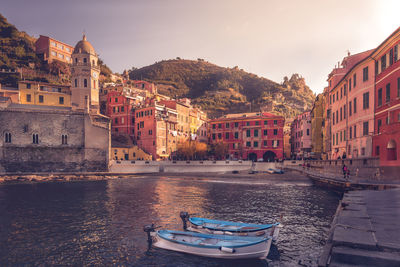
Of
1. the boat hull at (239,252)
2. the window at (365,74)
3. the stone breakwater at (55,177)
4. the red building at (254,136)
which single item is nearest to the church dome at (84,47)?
the stone breakwater at (55,177)

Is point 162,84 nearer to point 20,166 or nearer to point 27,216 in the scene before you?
point 20,166

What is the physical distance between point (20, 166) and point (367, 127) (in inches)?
2469

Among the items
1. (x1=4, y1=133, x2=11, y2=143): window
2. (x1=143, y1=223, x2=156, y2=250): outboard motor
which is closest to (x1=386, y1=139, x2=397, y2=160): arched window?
(x1=143, y1=223, x2=156, y2=250): outboard motor

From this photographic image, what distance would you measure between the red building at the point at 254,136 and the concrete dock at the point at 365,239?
60.5 m

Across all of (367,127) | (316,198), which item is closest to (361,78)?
(367,127)

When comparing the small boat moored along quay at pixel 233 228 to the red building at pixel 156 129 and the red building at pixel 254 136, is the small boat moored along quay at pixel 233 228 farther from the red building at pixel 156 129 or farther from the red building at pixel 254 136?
the red building at pixel 254 136

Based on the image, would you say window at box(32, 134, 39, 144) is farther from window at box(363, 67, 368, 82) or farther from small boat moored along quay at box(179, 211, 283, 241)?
window at box(363, 67, 368, 82)

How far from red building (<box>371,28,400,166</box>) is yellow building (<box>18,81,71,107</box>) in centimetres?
7221

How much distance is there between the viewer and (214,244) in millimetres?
11820

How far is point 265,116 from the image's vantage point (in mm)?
74562

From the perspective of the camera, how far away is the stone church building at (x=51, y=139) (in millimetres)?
51562

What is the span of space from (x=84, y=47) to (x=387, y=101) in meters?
67.1

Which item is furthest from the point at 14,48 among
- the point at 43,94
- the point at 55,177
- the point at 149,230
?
the point at 149,230

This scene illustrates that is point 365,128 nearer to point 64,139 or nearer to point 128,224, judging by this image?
point 128,224
